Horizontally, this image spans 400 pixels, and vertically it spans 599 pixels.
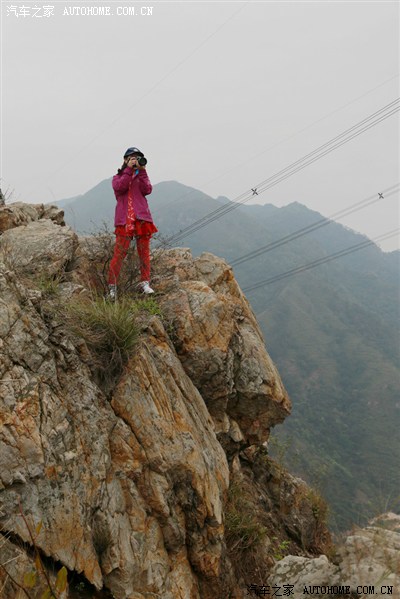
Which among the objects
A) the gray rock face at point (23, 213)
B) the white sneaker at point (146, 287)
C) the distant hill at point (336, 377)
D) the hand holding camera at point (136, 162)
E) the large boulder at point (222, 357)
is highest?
the gray rock face at point (23, 213)

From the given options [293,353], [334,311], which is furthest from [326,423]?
[334,311]

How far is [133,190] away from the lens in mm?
6777

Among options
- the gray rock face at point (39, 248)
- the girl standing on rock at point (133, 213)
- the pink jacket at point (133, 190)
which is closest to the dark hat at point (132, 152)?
the girl standing on rock at point (133, 213)

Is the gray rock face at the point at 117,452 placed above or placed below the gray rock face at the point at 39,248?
below

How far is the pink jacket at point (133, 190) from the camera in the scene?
22.0 ft

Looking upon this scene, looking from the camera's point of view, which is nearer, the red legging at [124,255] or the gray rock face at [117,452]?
the gray rock face at [117,452]

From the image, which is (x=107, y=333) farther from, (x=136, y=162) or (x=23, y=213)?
(x=23, y=213)

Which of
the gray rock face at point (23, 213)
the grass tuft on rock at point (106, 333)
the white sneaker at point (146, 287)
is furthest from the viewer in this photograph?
the gray rock face at point (23, 213)

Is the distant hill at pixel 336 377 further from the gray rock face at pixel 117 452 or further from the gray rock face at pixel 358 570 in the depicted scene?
the gray rock face at pixel 358 570

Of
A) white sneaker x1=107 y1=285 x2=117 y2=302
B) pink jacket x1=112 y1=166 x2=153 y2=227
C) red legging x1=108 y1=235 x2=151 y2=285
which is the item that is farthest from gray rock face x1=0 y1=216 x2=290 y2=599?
pink jacket x1=112 y1=166 x2=153 y2=227

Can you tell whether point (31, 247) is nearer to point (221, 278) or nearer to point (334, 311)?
point (221, 278)

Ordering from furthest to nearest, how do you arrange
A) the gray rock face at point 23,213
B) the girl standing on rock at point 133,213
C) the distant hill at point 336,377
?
1. the distant hill at point 336,377
2. the gray rock face at point 23,213
3. the girl standing on rock at point 133,213

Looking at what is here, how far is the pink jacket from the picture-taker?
6691 millimetres

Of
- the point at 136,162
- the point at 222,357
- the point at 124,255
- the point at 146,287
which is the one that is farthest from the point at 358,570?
the point at 136,162
